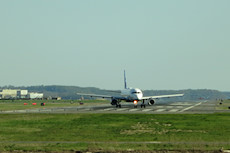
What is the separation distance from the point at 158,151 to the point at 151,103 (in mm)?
88563

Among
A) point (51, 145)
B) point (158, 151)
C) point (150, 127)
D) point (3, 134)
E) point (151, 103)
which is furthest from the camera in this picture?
point (151, 103)

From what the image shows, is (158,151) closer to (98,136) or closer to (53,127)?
(98,136)

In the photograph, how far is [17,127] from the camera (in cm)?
4878

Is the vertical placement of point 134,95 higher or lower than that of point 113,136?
higher

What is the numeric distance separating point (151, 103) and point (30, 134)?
3096 inches

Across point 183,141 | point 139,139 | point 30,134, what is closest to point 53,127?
point 30,134

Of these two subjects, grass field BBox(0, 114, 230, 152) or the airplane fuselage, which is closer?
grass field BBox(0, 114, 230, 152)

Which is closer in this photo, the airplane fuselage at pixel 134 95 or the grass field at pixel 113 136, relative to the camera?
the grass field at pixel 113 136

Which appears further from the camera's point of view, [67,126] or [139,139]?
[67,126]

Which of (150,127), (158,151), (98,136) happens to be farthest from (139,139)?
(150,127)

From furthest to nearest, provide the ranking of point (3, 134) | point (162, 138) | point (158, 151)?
1. point (3, 134)
2. point (162, 138)
3. point (158, 151)

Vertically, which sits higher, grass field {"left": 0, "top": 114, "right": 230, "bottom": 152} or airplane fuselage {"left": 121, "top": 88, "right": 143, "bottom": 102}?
airplane fuselage {"left": 121, "top": 88, "right": 143, "bottom": 102}

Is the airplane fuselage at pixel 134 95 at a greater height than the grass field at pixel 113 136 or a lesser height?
greater

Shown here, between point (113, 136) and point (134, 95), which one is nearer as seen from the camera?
point (113, 136)
